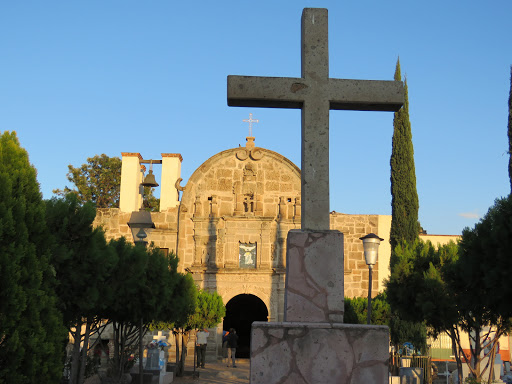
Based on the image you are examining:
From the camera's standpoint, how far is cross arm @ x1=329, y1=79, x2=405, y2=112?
5.92m

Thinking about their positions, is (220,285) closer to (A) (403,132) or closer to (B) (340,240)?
(A) (403,132)

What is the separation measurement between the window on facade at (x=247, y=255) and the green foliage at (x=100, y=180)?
1657 cm

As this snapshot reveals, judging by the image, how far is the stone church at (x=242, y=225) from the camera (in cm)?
2211

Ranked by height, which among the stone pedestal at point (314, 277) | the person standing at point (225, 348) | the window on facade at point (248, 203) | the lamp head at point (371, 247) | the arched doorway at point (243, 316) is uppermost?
the window on facade at point (248, 203)

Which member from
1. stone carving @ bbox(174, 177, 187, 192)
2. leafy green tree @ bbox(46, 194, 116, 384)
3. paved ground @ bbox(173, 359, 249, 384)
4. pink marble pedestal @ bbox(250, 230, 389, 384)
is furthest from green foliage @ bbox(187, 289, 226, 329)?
pink marble pedestal @ bbox(250, 230, 389, 384)

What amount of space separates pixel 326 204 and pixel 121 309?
7.51 metres

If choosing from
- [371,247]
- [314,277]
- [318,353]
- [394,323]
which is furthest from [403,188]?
[318,353]

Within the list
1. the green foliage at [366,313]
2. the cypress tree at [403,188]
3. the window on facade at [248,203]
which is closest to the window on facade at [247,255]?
the window on facade at [248,203]

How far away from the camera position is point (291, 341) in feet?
16.4

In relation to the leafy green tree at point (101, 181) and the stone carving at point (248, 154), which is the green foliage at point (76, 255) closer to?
the stone carving at point (248, 154)

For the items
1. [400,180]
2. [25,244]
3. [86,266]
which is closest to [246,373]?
[400,180]

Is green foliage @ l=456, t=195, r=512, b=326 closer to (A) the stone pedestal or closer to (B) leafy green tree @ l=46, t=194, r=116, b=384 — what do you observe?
(A) the stone pedestal

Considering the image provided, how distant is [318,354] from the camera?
497 centimetres

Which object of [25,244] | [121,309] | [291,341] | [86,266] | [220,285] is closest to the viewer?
[291,341]
